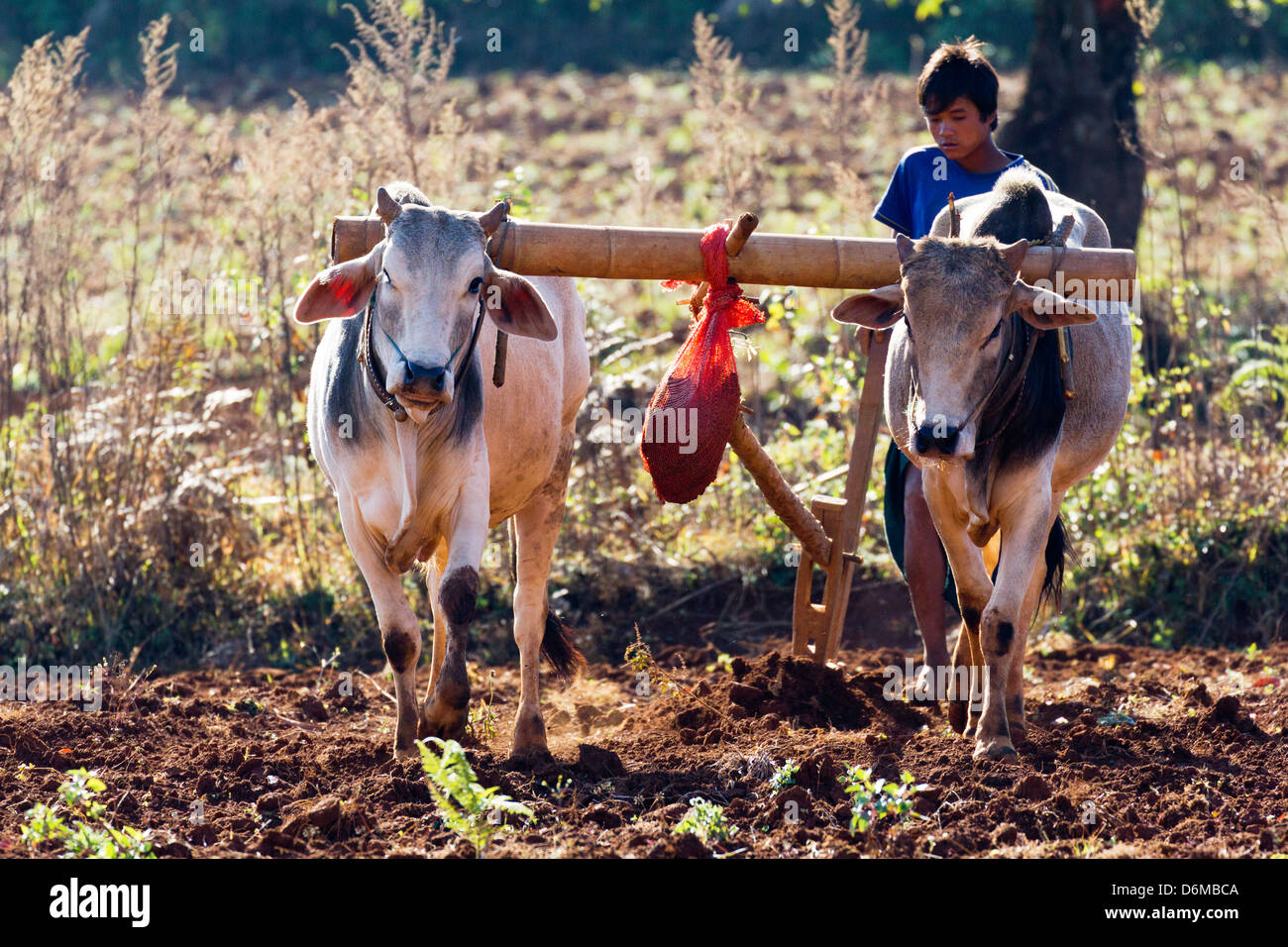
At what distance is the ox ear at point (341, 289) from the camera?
440 cm

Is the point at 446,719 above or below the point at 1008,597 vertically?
below

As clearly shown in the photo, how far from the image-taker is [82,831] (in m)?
3.75

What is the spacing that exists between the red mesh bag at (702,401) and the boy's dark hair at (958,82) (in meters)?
1.20

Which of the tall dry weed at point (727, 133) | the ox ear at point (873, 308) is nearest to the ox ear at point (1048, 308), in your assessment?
the ox ear at point (873, 308)

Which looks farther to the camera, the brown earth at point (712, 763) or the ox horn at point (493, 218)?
the ox horn at point (493, 218)

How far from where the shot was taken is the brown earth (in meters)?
3.94

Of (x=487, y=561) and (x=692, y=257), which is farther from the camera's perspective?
(x=487, y=561)

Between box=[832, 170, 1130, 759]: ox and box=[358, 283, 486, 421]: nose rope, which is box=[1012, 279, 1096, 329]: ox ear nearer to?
box=[832, 170, 1130, 759]: ox

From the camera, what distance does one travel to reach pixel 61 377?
7.29 metres

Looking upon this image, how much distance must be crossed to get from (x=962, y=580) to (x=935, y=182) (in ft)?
5.06

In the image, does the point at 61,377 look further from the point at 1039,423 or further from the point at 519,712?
the point at 1039,423

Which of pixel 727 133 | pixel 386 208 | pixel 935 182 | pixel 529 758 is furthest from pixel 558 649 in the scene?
pixel 727 133

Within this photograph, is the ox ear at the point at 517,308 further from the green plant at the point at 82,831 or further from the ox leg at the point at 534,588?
the green plant at the point at 82,831

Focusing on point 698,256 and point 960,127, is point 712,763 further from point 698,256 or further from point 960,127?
point 960,127
